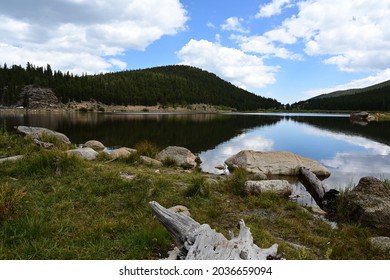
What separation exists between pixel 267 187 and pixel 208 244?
7.81m

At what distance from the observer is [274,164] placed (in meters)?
20.6

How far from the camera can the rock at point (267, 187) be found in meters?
11.7

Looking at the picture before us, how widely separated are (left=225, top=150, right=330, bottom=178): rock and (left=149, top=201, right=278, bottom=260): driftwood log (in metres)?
14.3

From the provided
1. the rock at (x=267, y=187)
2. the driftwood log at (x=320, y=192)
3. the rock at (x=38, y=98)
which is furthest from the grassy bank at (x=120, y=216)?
the rock at (x=38, y=98)

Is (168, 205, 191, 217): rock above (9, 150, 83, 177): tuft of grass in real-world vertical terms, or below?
below

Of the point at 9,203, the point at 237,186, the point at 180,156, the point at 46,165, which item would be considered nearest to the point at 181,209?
the point at 237,186

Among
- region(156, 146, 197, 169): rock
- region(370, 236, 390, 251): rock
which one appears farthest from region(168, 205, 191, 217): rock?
region(156, 146, 197, 169): rock

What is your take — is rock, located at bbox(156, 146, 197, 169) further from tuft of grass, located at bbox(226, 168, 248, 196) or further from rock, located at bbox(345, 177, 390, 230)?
rock, located at bbox(345, 177, 390, 230)

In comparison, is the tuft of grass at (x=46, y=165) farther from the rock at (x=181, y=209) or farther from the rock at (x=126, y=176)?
the rock at (x=181, y=209)

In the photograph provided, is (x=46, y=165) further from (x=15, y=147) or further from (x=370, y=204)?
(x=370, y=204)

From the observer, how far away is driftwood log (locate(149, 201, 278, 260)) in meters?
4.79

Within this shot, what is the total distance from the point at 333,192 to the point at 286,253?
7779 mm

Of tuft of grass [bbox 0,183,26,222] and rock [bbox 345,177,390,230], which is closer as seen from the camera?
tuft of grass [bbox 0,183,26,222]
